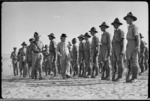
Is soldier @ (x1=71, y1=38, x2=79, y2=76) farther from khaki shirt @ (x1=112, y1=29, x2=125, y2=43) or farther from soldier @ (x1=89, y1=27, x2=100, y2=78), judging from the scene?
khaki shirt @ (x1=112, y1=29, x2=125, y2=43)

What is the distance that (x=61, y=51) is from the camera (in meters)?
14.1

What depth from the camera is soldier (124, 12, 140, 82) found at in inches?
428

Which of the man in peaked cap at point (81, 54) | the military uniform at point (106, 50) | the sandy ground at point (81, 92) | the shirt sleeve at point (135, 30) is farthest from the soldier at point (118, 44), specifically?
the man in peaked cap at point (81, 54)

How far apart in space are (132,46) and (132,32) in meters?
Result: 0.41

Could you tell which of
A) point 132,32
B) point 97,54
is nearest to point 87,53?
point 97,54

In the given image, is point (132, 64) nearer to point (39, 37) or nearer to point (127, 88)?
point (127, 88)

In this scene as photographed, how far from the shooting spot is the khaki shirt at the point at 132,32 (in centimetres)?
1087

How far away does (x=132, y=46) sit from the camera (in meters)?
11.0

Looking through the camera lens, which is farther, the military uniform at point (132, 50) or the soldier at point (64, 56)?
the soldier at point (64, 56)

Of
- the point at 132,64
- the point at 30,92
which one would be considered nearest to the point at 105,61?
the point at 132,64

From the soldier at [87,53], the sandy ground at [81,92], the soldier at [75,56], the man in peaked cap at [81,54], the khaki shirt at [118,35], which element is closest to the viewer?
the sandy ground at [81,92]

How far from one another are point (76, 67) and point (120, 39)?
4740 millimetres

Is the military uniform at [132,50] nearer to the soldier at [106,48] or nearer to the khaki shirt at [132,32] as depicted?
the khaki shirt at [132,32]

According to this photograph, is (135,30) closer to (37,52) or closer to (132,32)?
(132,32)
